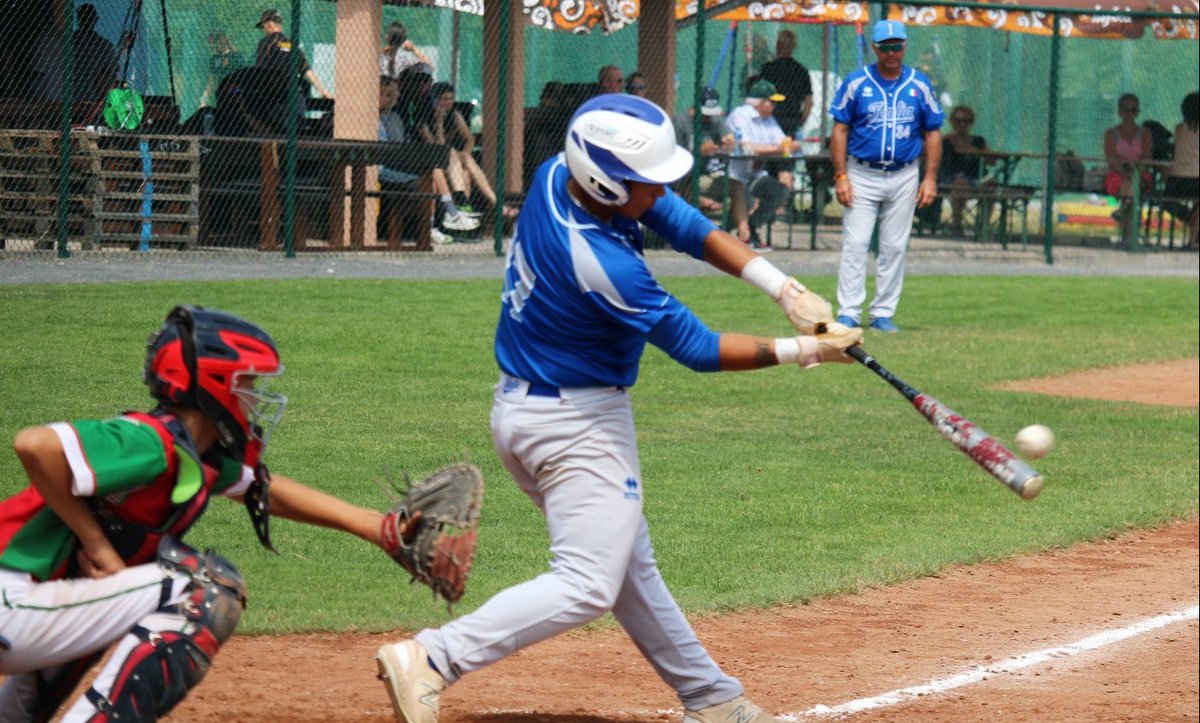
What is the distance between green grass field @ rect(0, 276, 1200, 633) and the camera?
6.86 m

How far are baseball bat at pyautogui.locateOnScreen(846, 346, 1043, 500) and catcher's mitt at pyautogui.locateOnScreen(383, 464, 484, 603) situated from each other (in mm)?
1161

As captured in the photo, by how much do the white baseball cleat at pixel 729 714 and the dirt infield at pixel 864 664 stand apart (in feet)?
1.03

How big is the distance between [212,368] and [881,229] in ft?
34.6

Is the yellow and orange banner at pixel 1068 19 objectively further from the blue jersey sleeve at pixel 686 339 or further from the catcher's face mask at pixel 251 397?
the catcher's face mask at pixel 251 397

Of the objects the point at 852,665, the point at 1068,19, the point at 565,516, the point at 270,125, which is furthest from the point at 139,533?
the point at 1068,19

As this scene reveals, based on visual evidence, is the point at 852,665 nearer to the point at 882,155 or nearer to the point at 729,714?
the point at 729,714

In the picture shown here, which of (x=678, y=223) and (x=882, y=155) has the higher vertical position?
(x=882, y=155)

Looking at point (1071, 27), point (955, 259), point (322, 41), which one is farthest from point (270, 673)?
point (1071, 27)

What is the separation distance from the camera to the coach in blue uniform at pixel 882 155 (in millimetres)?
13383

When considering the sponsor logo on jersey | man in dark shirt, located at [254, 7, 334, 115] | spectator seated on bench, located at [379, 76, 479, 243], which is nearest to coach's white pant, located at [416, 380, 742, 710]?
the sponsor logo on jersey

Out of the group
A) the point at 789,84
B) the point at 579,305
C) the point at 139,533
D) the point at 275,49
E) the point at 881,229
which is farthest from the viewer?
the point at 789,84

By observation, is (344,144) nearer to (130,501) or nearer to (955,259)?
(955,259)

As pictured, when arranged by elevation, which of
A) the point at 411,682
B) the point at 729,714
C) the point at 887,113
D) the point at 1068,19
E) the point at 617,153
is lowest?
the point at 729,714

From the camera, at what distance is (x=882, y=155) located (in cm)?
1349
